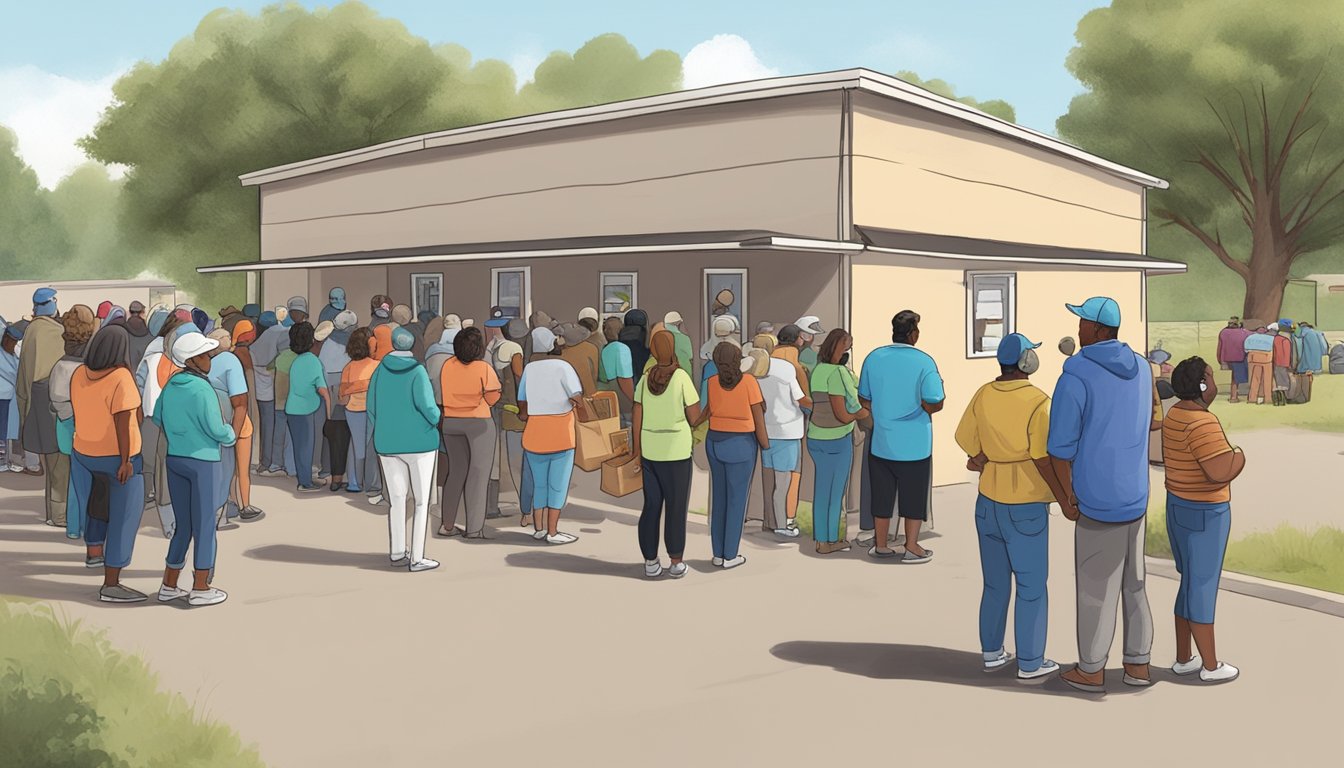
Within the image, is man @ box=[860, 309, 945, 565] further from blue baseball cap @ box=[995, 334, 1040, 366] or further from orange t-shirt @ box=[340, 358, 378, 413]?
orange t-shirt @ box=[340, 358, 378, 413]

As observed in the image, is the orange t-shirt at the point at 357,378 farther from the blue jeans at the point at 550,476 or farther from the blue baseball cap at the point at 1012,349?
the blue baseball cap at the point at 1012,349

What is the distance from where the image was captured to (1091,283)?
1697 cm

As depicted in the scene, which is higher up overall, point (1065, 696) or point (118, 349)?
point (118, 349)

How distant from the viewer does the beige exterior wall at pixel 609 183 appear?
13.3 m

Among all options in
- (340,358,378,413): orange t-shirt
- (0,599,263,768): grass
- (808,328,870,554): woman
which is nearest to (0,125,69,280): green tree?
(340,358,378,413): orange t-shirt

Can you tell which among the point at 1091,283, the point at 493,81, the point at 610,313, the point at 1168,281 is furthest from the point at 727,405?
the point at 1168,281

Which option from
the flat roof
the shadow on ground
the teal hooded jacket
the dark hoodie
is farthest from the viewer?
the flat roof

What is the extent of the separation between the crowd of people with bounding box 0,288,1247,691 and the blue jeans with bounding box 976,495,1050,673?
0.01 m

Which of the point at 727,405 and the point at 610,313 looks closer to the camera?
the point at 727,405

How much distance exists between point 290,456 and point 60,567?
5298 millimetres

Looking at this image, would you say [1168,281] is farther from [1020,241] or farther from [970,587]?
[970,587]

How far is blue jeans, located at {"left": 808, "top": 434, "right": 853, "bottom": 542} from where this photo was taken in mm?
9391

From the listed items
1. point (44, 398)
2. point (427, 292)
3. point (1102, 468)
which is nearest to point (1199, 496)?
point (1102, 468)

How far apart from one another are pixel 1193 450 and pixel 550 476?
5.19 m
